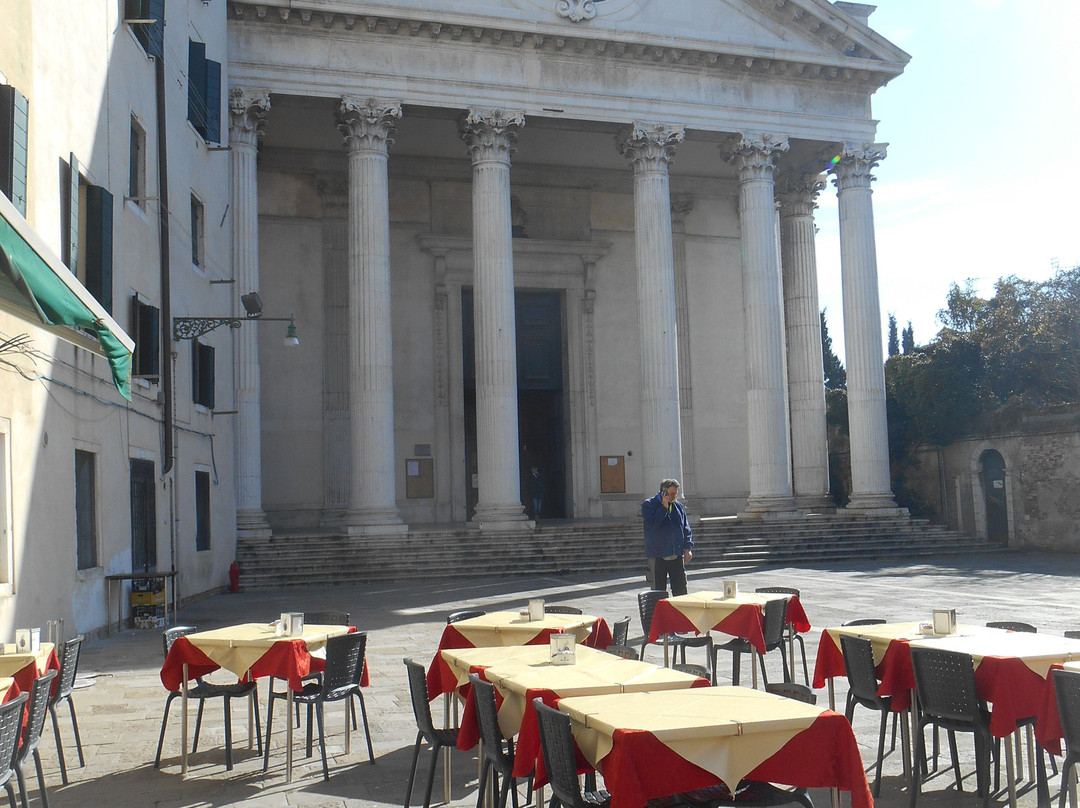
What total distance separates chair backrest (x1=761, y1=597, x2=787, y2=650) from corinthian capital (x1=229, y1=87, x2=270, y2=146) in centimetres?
1727

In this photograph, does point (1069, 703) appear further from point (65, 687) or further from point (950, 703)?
point (65, 687)

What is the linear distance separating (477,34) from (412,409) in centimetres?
974

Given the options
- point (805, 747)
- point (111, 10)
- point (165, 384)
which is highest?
point (111, 10)

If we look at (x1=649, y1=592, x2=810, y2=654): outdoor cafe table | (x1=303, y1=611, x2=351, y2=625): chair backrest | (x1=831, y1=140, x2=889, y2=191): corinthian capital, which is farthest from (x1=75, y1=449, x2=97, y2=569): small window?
(x1=831, y1=140, x2=889, y2=191): corinthian capital

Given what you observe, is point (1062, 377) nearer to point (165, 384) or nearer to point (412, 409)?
point (412, 409)

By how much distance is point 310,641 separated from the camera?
722cm

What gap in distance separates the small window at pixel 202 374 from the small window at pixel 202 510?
50.9 inches

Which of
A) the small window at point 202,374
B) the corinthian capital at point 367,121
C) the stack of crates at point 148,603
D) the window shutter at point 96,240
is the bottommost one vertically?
the stack of crates at point 148,603

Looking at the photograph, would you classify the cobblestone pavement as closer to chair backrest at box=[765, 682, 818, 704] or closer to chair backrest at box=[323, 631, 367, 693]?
chair backrest at box=[323, 631, 367, 693]

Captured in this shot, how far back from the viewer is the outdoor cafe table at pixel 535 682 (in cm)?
486

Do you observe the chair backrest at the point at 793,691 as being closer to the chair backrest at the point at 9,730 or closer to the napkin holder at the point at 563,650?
the napkin holder at the point at 563,650

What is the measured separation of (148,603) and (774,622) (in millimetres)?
8863

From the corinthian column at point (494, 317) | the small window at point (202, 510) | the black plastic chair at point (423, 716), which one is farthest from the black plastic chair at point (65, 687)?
the corinthian column at point (494, 317)

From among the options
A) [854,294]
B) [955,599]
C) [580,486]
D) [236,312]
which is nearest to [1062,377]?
[854,294]
